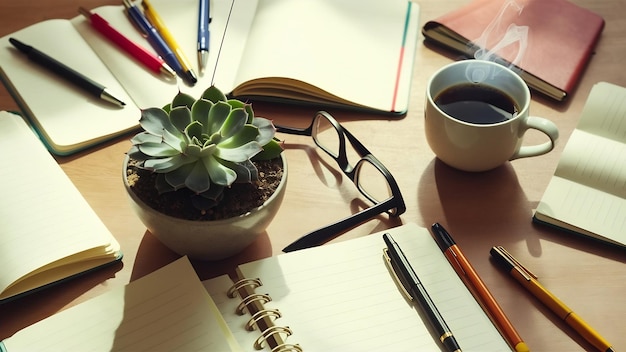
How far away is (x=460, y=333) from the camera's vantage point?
724 millimetres

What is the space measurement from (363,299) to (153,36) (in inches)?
22.2

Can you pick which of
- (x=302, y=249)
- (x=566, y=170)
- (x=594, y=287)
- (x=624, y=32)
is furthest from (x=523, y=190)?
(x=624, y=32)

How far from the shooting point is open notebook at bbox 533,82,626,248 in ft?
2.75

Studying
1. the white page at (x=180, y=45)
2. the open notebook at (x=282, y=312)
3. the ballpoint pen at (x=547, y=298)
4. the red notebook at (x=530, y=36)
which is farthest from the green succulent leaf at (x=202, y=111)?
the red notebook at (x=530, y=36)

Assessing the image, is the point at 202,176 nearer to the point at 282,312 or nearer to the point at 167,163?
the point at 167,163

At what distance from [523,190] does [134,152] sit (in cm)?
50

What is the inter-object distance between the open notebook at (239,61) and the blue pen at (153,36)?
0.01 metres

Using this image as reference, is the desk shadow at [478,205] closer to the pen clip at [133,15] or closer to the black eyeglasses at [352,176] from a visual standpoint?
the black eyeglasses at [352,176]

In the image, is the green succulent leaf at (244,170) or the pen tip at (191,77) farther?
the pen tip at (191,77)

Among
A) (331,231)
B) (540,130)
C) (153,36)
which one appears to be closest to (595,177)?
(540,130)

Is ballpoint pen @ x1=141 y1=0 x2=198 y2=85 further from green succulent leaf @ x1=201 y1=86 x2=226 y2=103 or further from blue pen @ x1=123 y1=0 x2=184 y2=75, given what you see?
green succulent leaf @ x1=201 y1=86 x2=226 y2=103

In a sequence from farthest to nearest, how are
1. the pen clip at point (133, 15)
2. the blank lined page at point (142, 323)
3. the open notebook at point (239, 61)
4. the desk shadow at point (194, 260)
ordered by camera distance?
1. the pen clip at point (133, 15)
2. the open notebook at point (239, 61)
3. the desk shadow at point (194, 260)
4. the blank lined page at point (142, 323)

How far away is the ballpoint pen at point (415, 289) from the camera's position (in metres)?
0.71

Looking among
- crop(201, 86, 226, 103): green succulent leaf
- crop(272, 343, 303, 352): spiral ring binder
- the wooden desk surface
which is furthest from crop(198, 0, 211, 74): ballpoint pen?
crop(272, 343, 303, 352): spiral ring binder
